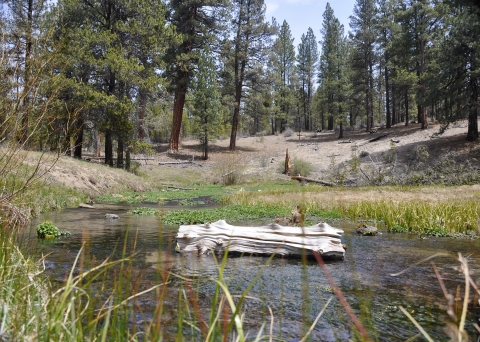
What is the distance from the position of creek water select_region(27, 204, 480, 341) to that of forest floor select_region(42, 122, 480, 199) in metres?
11.8

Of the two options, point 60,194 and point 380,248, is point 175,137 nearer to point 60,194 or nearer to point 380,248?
point 60,194

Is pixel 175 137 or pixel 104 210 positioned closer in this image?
pixel 104 210

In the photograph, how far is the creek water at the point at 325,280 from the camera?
3.88 m

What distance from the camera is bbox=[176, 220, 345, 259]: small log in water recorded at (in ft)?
23.7

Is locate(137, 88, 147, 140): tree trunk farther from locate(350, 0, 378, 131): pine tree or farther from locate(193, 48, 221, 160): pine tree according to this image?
locate(350, 0, 378, 131): pine tree

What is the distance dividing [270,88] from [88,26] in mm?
23047

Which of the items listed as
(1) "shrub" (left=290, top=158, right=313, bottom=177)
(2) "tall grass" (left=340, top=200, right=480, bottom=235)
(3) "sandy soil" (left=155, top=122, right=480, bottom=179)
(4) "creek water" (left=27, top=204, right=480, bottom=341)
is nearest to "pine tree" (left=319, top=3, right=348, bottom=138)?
(3) "sandy soil" (left=155, top=122, right=480, bottom=179)

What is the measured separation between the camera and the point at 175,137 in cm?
3931

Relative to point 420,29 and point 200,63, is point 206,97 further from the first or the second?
point 420,29

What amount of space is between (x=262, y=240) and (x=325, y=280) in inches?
75.0

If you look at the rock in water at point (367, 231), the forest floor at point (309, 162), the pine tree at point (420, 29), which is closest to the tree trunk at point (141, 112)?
the forest floor at point (309, 162)

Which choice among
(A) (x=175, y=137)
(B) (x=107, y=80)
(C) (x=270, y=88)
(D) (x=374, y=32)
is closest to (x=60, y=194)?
(B) (x=107, y=80)

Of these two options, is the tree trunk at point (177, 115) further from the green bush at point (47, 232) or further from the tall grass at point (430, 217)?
the green bush at point (47, 232)

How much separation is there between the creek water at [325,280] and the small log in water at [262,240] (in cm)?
22
